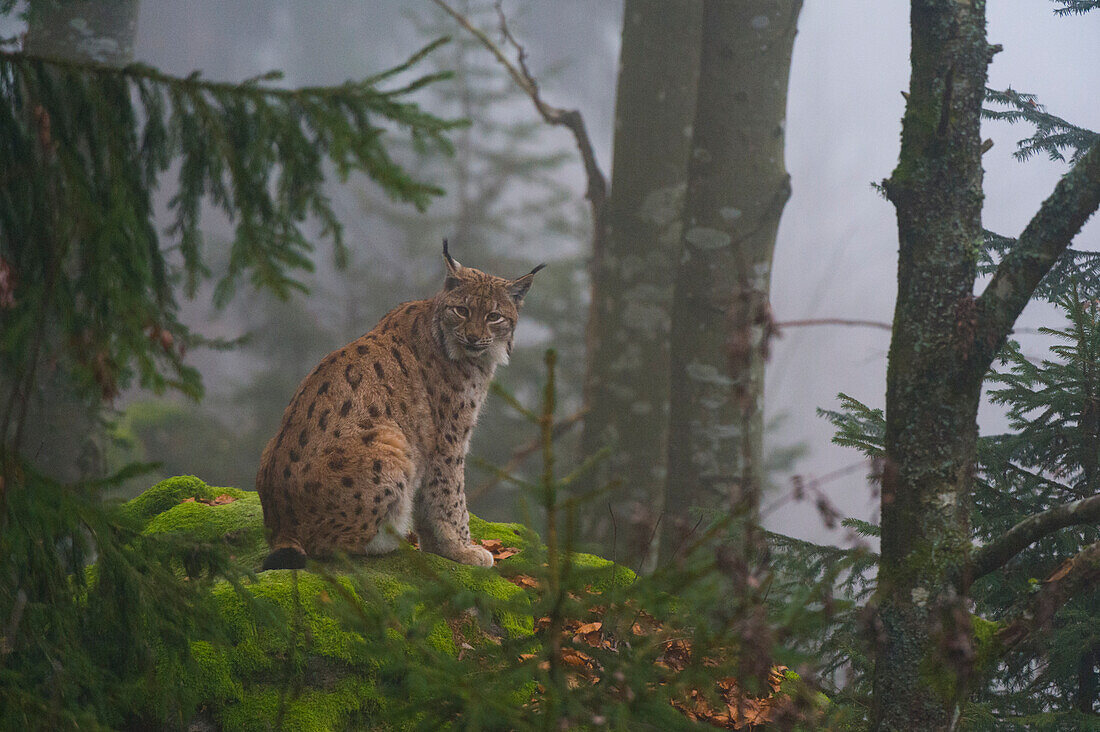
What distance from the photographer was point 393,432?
16.0ft

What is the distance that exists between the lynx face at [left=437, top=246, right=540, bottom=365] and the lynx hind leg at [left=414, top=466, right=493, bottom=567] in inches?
30.8

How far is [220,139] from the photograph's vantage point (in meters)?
2.54

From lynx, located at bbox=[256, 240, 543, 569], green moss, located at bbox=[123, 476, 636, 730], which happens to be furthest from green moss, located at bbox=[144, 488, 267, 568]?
green moss, located at bbox=[123, 476, 636, 730]

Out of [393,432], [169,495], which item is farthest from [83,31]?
[393,432]

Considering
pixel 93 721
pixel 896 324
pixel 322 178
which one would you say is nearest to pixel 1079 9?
pixel 896 324

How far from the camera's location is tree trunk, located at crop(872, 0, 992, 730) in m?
3.49

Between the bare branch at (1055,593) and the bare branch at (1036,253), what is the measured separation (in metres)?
0.87

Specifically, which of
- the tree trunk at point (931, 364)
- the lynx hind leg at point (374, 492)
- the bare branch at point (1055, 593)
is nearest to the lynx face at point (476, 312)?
the lynx hind leg at point (374, 492)

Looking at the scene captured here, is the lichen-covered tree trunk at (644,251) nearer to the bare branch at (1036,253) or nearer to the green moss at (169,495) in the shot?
the green moss at (169,495)

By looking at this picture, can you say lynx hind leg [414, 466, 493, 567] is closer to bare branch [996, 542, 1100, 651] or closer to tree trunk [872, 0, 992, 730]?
tree trunk [872, 0, 992, 730]

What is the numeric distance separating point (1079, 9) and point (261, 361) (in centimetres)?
1673

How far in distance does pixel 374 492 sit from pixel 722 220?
490 centimetres

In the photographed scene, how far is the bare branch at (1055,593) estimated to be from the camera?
10.0 ft

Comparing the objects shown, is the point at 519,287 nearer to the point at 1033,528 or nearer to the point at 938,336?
the point at 938,336
